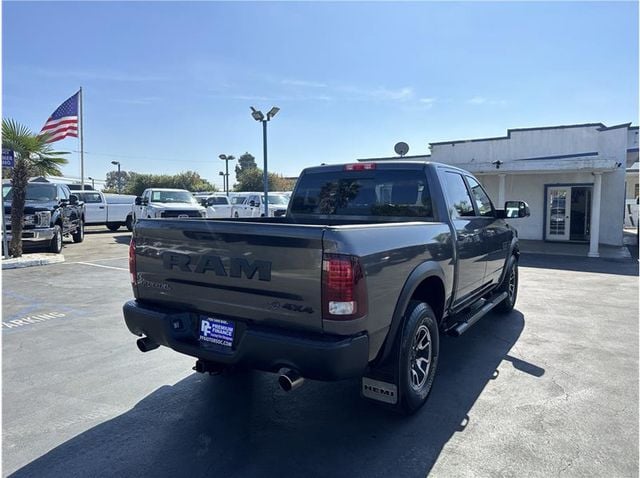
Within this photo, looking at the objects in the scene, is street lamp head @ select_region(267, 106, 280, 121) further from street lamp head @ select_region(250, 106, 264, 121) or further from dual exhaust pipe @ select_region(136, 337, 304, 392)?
dual exhaust pipe @ select_region(136, 337, 304, 392)

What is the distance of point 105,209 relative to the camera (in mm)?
20922

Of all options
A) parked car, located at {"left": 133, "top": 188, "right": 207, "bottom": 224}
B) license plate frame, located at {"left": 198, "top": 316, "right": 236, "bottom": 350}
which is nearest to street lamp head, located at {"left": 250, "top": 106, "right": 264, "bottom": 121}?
parked car, located at {"left": 133, "top": 188, "right": 207, "bottom": 224}

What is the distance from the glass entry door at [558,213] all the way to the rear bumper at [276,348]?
16823 millimetres

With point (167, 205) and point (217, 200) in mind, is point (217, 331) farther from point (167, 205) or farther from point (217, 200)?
point (217, 200)

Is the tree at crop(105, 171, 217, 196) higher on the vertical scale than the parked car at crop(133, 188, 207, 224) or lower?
higher

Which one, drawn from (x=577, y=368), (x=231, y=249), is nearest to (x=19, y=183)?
(x=231, y=249)

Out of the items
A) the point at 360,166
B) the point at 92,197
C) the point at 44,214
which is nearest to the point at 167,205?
the point at 44,214

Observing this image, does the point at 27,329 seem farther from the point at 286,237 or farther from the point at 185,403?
the point at 286,237

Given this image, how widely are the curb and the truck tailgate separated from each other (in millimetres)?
8913

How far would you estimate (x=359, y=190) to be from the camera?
454 cm

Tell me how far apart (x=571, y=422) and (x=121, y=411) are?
3511 mm

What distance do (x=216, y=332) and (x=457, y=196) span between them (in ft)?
9.49

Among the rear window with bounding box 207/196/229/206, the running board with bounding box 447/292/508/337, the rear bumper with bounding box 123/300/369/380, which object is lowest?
the running board with bounding box 447/292/508/337

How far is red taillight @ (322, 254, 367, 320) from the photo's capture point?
2627mm
